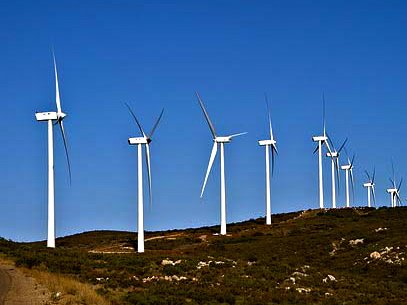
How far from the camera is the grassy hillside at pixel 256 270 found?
4109 centimetres

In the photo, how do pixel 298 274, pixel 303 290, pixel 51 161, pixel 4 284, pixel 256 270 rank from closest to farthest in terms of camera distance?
pixel 4 284 < pixel 303 290 < pixel 256 270 < pixel 298 274 < pixel 51 161

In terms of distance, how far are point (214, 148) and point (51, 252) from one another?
141ft

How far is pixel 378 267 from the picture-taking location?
67938mm

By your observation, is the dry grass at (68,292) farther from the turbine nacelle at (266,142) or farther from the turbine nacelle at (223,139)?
the turbine nacelle at (266,142)

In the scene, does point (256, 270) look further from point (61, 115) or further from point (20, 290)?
point (61, 115)

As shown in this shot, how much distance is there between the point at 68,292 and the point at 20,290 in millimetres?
2679

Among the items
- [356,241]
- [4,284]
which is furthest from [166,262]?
[356,241]

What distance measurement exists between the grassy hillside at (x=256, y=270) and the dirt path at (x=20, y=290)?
10.6 ft

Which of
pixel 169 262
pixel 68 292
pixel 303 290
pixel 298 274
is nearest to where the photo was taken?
pixel 68 292

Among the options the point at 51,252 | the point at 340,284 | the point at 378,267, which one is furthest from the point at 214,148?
the point at 340,284

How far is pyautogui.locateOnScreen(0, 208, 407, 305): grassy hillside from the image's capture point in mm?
41094

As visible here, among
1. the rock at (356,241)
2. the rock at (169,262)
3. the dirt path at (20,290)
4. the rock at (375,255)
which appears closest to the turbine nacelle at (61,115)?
the rock at (169,262)

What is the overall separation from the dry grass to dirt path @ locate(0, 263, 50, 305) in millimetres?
426

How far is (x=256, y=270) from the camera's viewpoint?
52.4m
